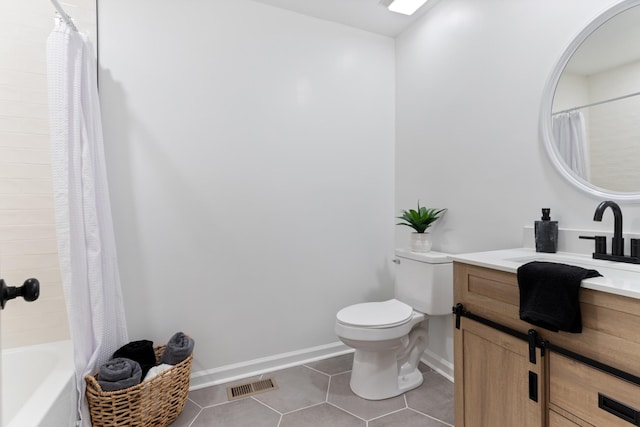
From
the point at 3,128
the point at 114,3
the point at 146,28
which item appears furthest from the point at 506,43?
the point at 3,128

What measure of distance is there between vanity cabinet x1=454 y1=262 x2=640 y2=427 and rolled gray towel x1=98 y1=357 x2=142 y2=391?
4.91ft

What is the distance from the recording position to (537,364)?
3.68 feet

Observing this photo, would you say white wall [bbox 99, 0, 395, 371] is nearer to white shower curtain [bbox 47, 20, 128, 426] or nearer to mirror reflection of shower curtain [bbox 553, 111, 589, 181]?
white shower curtain [bbox 47, 20, 128, 426]

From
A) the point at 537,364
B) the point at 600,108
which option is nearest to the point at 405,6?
the point at 600,108

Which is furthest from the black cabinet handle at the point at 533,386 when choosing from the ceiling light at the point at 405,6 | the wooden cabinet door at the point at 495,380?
the ceiling light at the point at 405,6

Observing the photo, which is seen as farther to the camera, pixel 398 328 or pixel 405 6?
pixel 405 6

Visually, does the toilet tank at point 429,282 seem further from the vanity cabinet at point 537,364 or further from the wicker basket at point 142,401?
the wicker basket at point 142,401

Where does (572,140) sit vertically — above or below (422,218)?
above

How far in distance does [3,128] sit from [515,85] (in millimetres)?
2683

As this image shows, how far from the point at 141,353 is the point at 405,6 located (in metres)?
2.66

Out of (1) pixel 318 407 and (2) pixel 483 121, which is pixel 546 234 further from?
(1) pixel 318 407

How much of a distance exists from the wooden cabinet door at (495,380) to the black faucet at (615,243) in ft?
1.67

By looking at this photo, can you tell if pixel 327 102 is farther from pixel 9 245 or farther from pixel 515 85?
pixel 9 245

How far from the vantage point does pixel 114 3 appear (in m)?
1.92
